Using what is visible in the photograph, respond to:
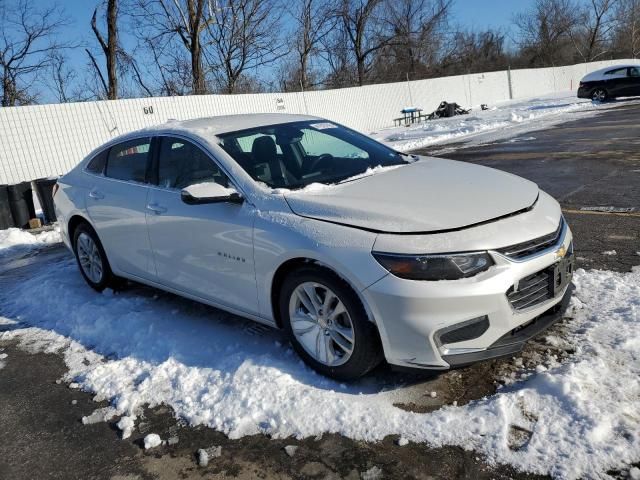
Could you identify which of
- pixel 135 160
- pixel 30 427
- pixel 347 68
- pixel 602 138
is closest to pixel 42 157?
pixel 135 160

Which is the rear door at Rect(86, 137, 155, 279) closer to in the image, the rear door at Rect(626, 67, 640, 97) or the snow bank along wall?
the snow bank along wall

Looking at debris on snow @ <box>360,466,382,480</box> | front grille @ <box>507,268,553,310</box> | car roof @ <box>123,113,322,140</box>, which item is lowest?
debris on snow @ <box>360,466,382,480</box>

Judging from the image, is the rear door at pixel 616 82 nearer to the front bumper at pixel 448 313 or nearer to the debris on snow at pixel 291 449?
the front bumper at pixel 448 313

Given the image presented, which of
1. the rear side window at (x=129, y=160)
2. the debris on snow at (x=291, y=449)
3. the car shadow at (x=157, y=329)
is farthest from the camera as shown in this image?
the rear side window at (x=129, y=160)

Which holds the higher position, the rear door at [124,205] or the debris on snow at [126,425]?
the rear door at [124,205]

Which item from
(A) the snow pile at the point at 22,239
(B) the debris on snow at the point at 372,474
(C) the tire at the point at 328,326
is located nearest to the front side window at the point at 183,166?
(C) the tire at the point at 328,326

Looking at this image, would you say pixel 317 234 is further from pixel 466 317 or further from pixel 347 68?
pixel 347 68

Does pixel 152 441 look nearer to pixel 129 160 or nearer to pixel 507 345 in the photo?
pixel 507 345

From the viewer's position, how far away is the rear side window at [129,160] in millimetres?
4750

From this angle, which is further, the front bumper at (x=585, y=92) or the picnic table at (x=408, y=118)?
the picnic table at (x=408, y=118)

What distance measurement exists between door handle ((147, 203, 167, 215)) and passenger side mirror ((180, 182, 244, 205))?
2.06ft

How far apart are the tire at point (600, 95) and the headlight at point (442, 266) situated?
27095 millimetres

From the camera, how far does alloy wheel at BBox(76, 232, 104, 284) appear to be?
5379 millimetres

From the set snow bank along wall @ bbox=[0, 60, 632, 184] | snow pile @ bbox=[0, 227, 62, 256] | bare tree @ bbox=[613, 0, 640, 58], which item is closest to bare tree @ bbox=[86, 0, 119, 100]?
snow bank along wall @ bbox=[0, 60, 632, 184]
